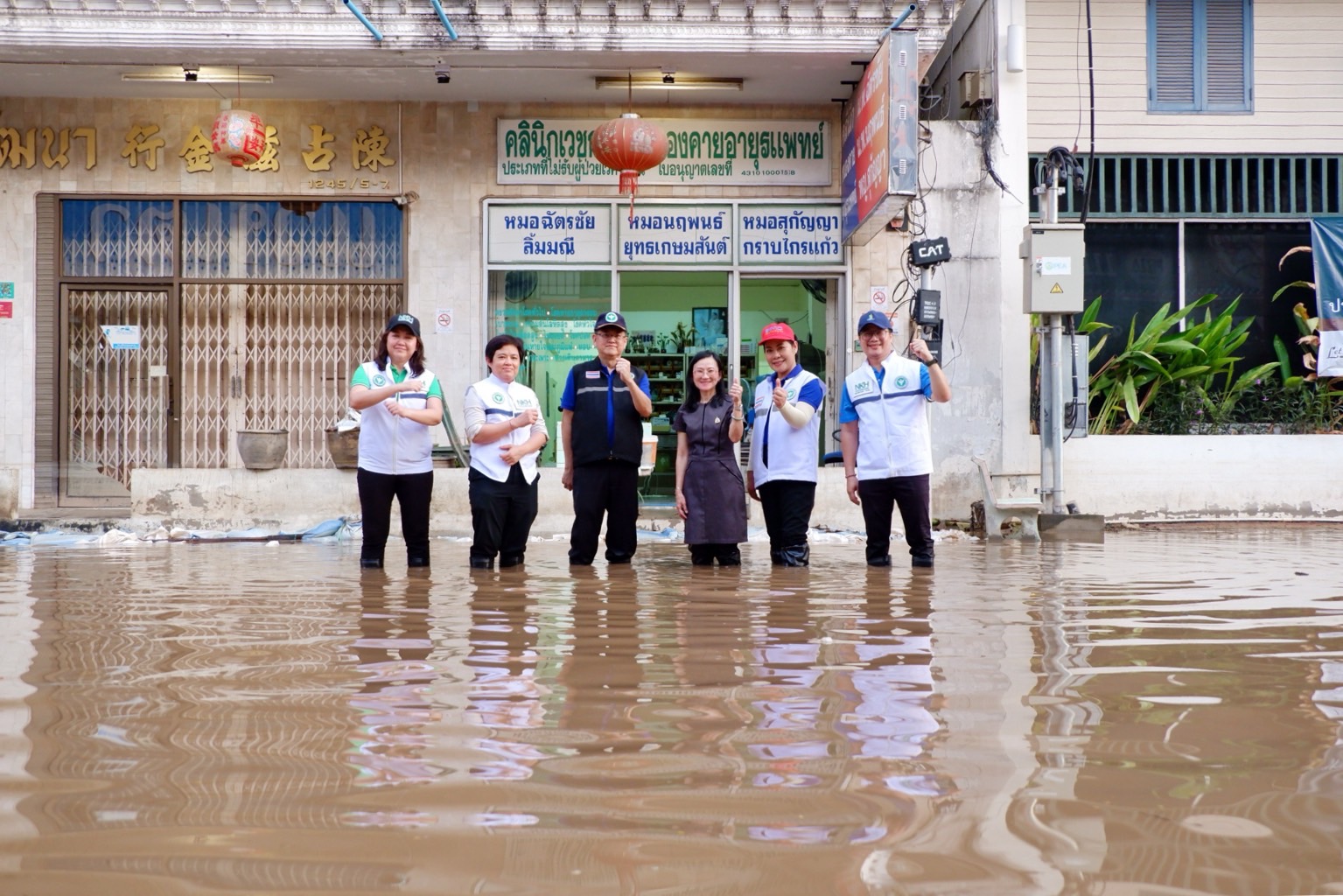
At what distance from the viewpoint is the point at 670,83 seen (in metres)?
11.4

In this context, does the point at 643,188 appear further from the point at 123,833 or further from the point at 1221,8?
the point at 123,833

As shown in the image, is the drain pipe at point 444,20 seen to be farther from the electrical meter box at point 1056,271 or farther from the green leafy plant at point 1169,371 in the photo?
the green leafy plant at point 1169,371

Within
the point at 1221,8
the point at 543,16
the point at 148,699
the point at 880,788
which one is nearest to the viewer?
the point at 880,788

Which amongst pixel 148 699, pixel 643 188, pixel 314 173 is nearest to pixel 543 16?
pixel 643 188

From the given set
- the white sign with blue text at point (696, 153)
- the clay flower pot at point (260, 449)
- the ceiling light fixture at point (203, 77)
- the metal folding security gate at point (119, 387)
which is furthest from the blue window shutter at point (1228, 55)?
the metal folding security gate at point (119, 387)

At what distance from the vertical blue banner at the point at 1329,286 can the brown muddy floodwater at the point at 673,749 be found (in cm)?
832

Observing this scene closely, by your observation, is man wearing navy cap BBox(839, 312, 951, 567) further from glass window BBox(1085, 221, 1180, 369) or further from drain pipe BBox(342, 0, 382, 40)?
glass window BBox(1085, 221, 1180, 369)

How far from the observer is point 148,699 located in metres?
2.78

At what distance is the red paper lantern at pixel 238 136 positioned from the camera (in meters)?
10.8

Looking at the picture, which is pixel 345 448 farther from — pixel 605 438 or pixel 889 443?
pixel 889 443

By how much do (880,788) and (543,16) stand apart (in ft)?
31.3

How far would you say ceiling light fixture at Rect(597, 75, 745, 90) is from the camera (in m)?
11.4

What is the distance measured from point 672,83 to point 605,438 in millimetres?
5570

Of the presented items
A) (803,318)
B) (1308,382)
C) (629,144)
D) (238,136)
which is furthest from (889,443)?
(1308,382)
